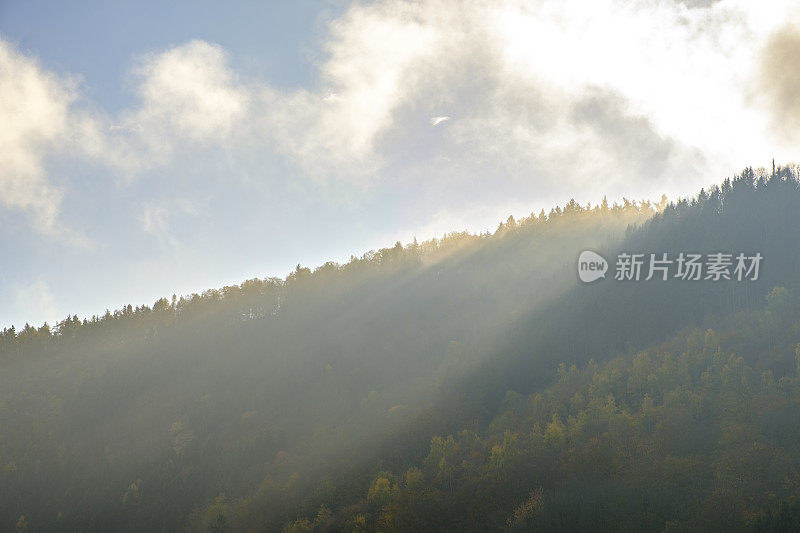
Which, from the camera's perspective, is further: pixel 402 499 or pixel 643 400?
pixel 643 400

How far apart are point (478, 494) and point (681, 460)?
3335 centimetres

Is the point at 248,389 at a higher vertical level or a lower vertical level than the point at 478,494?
higher

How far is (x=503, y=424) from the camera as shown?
415 feet

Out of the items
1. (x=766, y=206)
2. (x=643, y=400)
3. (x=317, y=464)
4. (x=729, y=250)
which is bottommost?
(x=317, y=464)

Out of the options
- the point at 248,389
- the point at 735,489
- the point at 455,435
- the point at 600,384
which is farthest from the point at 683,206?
the point at 248,389

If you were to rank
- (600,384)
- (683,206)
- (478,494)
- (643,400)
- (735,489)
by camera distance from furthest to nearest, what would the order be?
(683,206) < (600,384) < (643,400) < (478,494) < (735,489)

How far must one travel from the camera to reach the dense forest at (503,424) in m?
82.4

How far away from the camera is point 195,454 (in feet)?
Result: 521

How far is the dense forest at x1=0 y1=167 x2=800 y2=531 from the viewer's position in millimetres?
82438

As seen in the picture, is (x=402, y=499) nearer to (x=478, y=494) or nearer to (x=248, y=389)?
(x=478, y=494)

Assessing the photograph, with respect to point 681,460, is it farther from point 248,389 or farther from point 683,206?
point 248,389

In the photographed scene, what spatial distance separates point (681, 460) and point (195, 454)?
133m

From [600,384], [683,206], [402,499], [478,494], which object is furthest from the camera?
[683,206]

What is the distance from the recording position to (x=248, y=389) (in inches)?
7480
